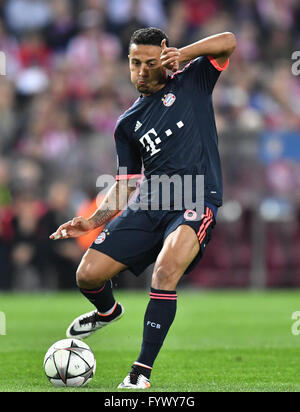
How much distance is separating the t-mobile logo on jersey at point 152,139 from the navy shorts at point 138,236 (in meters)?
0.47

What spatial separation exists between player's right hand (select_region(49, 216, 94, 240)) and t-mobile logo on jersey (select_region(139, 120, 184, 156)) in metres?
0.73

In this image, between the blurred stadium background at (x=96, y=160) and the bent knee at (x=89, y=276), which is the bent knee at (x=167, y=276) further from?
the blurred stadium background at (x=96, y=160)

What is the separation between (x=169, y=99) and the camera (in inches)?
258

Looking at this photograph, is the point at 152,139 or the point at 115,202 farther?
the point at 115,202

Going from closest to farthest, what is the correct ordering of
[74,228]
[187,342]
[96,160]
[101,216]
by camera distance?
1. [74,228]
2. [101,216]
3. [187,342]
4. [96,160]

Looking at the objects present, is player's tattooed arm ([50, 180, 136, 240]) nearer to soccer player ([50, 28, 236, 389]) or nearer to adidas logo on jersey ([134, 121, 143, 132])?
soccer player ([50, 28, 236, 389])

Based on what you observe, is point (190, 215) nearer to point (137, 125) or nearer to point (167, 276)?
point (167, 276)

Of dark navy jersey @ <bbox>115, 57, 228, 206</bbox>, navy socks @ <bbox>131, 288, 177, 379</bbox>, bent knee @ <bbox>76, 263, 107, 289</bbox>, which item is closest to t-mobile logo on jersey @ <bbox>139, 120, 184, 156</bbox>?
dark navy jersey @ <bbox>115, 57, 228, 206</bbox>

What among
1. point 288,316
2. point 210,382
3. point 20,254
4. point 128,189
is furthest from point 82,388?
point 20,254

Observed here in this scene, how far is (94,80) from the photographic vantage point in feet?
52.8

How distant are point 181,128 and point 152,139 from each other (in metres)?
0.24

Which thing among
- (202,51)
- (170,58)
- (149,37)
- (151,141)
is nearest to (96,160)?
(151,141)

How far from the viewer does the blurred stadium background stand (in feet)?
47.2

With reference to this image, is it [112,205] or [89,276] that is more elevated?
[112,205]
